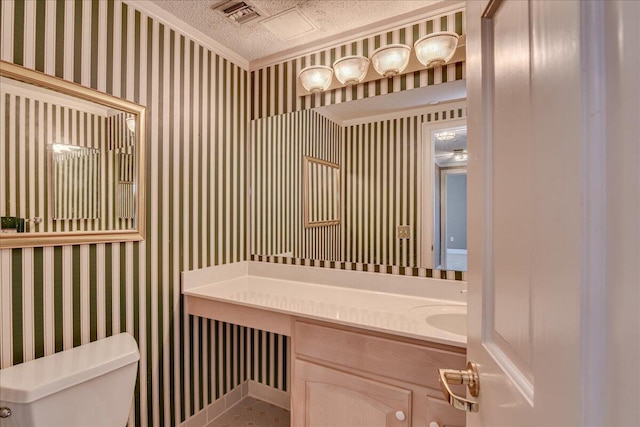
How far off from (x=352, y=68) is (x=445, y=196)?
893mm

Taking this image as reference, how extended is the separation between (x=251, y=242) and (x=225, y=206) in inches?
13.4

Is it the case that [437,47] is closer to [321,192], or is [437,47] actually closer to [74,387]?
[321,192]

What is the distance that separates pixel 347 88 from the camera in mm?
2006

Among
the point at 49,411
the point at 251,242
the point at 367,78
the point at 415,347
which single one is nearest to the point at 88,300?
the point at 49,411

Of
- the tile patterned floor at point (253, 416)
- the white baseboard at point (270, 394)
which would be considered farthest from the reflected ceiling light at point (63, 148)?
the white baseboard at point (270, 394)

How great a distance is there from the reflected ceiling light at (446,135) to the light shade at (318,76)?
2.44 feet

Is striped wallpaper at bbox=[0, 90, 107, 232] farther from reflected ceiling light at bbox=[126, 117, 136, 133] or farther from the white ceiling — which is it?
the white ceiling

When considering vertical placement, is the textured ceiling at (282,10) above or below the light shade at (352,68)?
above

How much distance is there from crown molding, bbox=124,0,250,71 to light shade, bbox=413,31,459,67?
3.97 ft

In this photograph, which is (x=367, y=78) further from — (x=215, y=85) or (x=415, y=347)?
(x=415, y=347)

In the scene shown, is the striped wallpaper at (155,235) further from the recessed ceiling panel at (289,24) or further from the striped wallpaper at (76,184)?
the recessed ceiling panel at (289,24)

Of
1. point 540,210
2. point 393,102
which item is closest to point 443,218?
point 393,102

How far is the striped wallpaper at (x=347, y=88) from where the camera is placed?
5.61 ft

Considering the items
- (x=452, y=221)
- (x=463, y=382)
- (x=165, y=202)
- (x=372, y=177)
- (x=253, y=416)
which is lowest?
(x=253, y=416)
